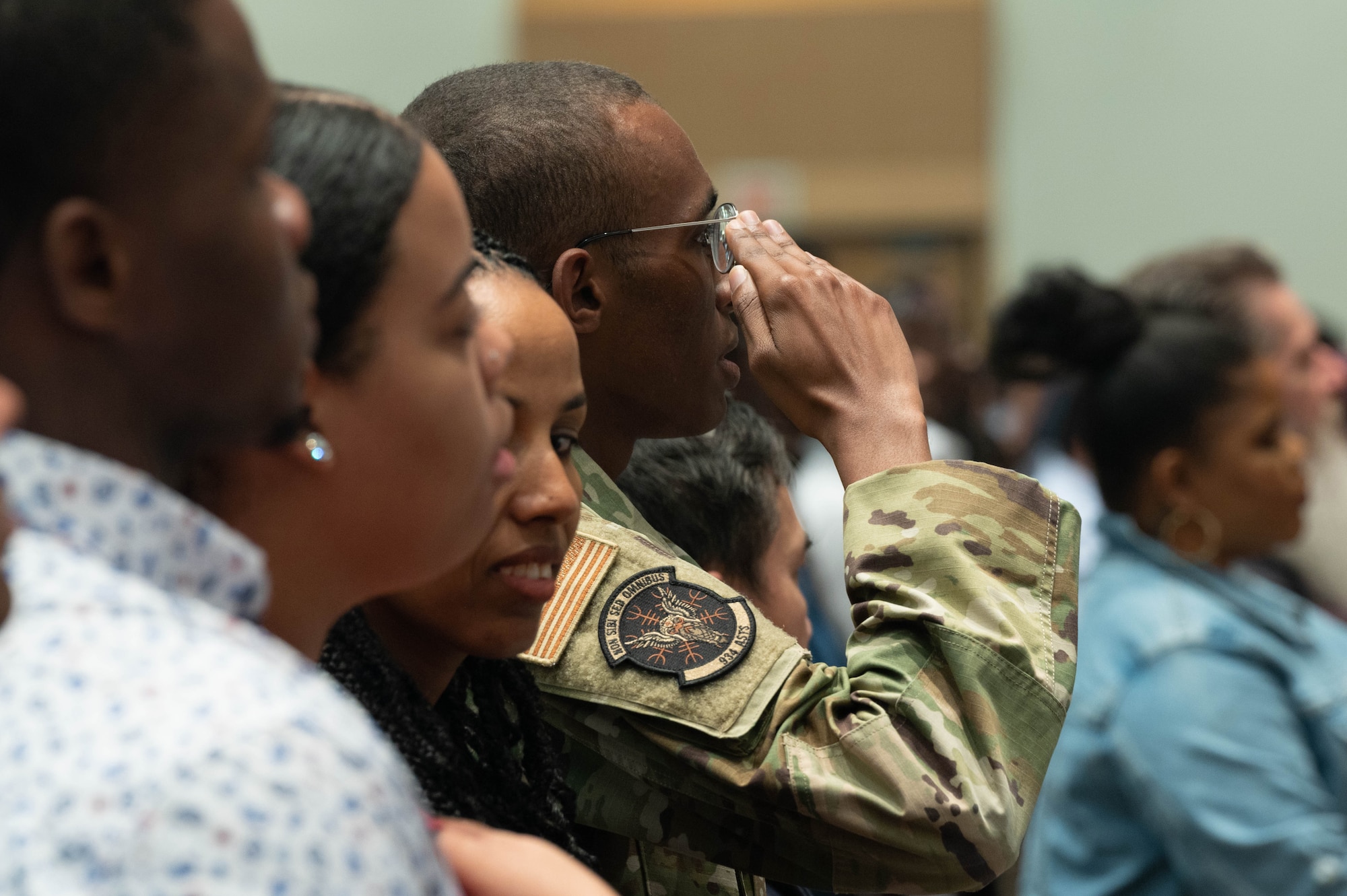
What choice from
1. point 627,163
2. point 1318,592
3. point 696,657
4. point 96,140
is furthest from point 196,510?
point 1318,592

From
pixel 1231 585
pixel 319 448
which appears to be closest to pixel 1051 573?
pixel 319 448

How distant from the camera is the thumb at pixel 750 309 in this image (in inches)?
54.4

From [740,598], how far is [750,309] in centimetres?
30

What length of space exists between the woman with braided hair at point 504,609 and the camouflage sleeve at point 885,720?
9 centimetres

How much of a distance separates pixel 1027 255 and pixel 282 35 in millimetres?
4217

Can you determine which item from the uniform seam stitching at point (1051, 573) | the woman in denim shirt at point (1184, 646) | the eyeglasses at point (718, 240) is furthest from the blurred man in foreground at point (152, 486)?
the woman in denim shirt at point (1184, 646)

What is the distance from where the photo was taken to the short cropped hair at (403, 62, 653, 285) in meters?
1.40

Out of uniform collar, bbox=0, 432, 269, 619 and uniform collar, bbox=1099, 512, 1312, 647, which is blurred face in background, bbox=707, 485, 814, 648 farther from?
uniform collar, bbox=0, 432, 269, 619

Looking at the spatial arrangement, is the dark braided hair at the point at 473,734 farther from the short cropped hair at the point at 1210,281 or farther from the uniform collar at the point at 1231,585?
the short cropped hair at the point at 1210,281

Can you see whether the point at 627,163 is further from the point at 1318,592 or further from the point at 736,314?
the point at 1318,592

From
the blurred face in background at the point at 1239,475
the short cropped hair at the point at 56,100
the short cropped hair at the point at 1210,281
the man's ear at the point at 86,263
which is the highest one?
the short cropped hair at the point at 56,100

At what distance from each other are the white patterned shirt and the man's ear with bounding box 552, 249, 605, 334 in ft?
2.54

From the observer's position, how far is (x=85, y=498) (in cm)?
62

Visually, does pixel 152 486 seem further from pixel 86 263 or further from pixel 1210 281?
pixel 1210 281
